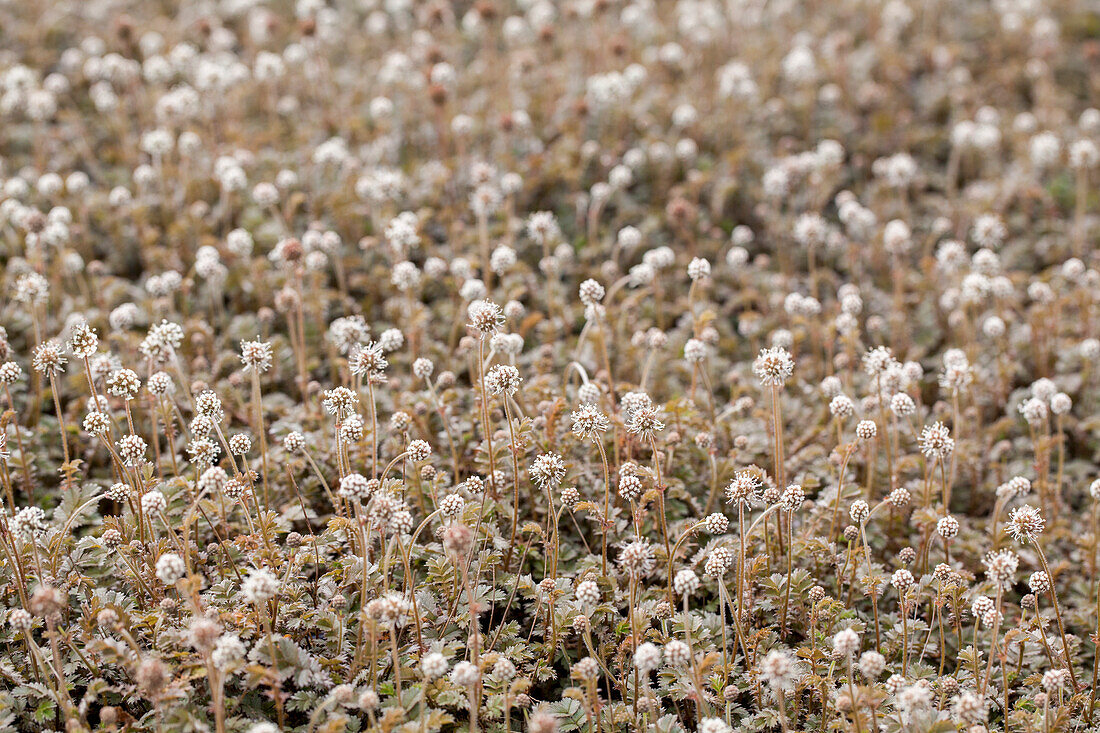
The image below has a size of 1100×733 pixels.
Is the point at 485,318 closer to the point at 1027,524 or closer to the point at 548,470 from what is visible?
the point at 548,470

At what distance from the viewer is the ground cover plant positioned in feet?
11.8

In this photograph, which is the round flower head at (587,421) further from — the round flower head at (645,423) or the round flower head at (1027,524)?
the round flower head at (1027,524)

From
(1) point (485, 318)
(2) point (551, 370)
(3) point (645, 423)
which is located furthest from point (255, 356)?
(2) point (551, 370)

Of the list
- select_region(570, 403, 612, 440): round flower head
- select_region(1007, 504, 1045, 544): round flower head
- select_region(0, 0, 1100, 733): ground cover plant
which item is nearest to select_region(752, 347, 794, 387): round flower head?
select_region(0, 0, 1100, 733): ground cover plant

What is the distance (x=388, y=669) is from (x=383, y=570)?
37 cm

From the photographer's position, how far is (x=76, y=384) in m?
5.01

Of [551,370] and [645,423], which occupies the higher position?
[645,423]

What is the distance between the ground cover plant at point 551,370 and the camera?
3.60m

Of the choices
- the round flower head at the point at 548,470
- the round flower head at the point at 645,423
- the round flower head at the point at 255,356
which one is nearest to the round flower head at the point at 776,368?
the round flower head at the point at 645,423

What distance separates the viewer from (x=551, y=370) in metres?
5.59

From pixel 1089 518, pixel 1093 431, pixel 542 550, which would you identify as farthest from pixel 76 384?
pixel 1093 431

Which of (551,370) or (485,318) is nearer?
(485,318)

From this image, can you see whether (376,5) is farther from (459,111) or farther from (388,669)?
(388,669)

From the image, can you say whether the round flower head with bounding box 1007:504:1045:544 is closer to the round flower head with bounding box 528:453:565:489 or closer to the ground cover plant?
the ground cover plant
